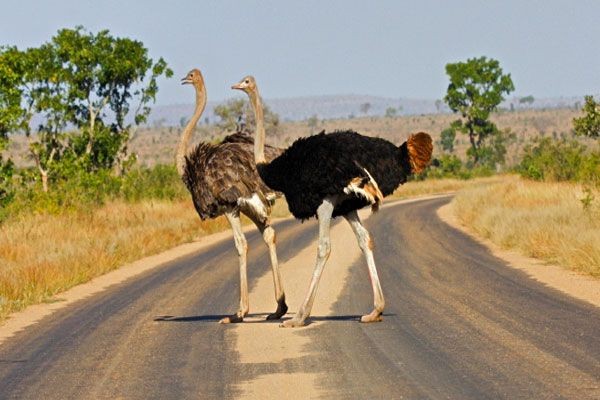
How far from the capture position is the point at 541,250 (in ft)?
63.2

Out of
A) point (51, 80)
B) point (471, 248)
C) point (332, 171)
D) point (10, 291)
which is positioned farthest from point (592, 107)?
point (332, 171)

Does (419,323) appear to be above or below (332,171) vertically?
below

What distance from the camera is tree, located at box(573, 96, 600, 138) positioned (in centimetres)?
3281

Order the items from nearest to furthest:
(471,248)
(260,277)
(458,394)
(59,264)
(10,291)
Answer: (458,394), (10,291), (260,277), (59,264), (471,248)

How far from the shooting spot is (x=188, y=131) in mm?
12781

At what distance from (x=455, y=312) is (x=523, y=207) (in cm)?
1739

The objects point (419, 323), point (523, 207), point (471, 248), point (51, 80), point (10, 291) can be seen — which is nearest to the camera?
point (419, 323)

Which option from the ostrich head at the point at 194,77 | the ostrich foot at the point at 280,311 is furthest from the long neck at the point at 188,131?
the ostrich foot at the point at 280,311

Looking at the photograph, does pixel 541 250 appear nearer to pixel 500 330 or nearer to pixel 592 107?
pixel 500 330

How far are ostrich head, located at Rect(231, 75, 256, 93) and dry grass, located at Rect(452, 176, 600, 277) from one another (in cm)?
646

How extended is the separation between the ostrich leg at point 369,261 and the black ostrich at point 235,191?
0.99m

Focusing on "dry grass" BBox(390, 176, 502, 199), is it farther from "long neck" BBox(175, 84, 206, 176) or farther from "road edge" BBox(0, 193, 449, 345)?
"long neck" BBox(175, 84, 206, 176)

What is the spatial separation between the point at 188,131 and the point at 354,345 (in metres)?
3.85

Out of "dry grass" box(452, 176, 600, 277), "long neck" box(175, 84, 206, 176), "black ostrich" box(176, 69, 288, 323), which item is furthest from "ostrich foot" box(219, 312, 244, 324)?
"dry grass" box(452, 176, 600, 277)
